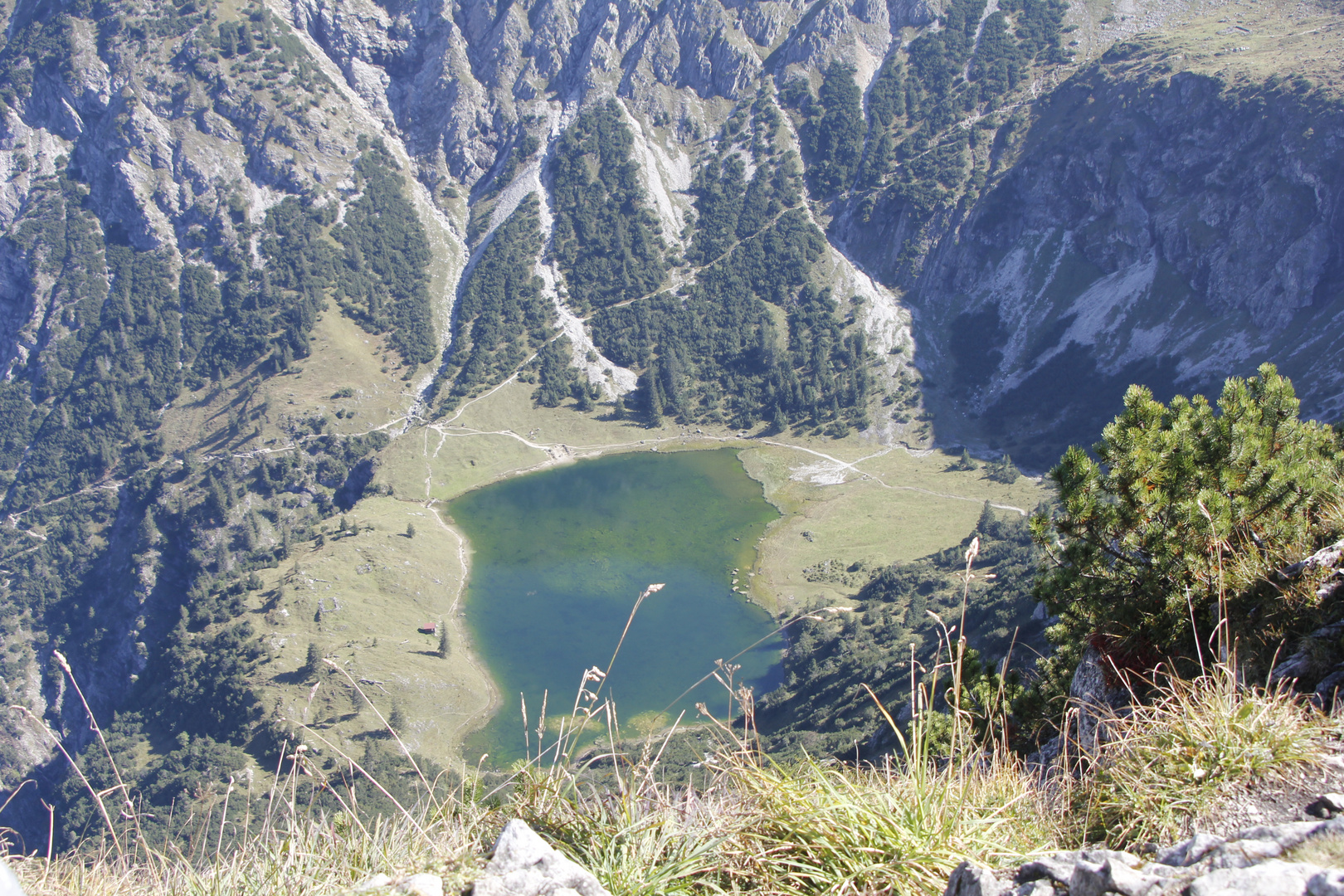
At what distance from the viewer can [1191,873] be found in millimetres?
3158

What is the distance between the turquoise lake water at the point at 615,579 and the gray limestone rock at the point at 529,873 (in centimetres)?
4584

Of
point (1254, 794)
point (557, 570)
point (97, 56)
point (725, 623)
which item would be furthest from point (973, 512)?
point (97, 56)

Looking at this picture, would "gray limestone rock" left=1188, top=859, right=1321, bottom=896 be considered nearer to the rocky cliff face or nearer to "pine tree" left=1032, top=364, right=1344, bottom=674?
"pine tree" left=1032, top=364, right=1344, bottom=674

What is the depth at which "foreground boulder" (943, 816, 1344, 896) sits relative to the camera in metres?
2.87

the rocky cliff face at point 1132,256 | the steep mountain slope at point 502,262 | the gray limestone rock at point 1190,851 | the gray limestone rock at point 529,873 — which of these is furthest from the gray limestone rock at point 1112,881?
the rocky cliff face at point 1132,256

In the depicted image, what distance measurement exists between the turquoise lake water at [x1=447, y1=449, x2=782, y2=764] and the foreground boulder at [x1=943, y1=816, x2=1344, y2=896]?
46.2 m

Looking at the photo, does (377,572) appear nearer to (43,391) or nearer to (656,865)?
(656,865)

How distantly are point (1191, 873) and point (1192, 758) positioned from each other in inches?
57.0

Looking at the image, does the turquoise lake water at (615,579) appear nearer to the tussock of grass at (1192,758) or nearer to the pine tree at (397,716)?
the pine tree at (397,716)

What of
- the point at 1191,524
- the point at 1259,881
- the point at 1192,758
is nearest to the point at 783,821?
the point at 1259,881

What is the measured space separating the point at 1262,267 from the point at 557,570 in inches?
3622

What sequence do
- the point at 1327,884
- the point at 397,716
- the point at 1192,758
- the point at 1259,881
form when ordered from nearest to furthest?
1. the point at 1327,884
2. the point at 1259,881
3. the point at 1192,758
4. the point at 397,716

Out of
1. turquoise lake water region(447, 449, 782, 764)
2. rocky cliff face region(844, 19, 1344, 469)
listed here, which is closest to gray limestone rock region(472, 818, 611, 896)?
turquoise lake water region(447, 449, 782, 764)

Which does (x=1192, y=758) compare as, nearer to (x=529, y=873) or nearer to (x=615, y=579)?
(x=529, y=873)
